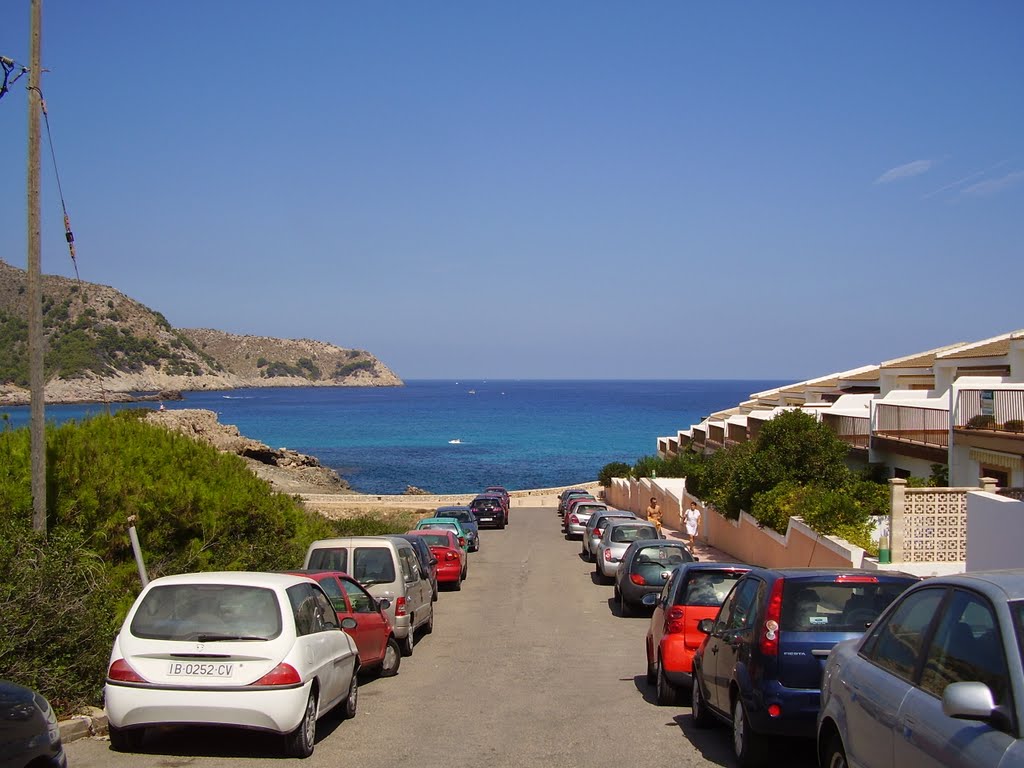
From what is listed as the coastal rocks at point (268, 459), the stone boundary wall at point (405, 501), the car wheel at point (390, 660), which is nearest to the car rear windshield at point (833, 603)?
the car wheel at point (390, 660)

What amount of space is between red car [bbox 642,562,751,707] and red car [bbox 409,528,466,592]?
12668mm

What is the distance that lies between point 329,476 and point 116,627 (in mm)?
70918

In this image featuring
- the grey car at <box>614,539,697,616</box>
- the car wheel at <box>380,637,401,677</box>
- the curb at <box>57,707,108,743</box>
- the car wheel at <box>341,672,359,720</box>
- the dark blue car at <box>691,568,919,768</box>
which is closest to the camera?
the dark blue car at <box>691,568,919,768</box>

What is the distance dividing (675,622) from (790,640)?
12.0 feet

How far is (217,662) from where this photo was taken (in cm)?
863

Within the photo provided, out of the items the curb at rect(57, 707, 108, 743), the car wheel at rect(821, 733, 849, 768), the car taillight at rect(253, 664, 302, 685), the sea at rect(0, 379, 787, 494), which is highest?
the car wheel at rect(821, 733, 849, 768)

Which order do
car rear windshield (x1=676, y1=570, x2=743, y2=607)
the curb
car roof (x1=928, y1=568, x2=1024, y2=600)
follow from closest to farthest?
car roof (x1=928, y1=568, x2=1024, y2=600) → the curb → car rear windshield (x1=676, y1=570, x2=743, y2=607)

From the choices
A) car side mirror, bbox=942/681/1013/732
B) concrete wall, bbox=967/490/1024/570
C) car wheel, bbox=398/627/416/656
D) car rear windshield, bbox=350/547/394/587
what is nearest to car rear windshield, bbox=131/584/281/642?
car side mirror, bbox=942/681/1013/732

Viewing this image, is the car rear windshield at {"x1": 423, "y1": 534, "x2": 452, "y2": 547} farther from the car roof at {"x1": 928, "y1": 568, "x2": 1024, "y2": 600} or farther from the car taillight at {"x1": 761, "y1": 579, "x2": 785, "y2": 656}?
the car roof at {"x1": 928, "y1": 568, "x2": 1024, "y2": 600}

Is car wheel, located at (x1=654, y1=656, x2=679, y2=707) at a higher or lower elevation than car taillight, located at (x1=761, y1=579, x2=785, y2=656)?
lower

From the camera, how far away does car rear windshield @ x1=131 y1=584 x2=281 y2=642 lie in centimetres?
884

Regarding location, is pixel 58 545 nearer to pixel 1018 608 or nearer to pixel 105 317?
pixel 1018 608

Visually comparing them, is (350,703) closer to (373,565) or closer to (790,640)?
(373,565)

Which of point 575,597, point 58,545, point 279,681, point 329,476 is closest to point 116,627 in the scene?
point 58,545
